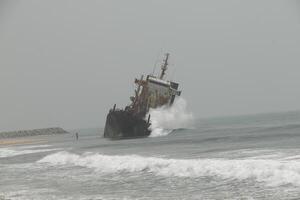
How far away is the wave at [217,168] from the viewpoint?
19.2 metres

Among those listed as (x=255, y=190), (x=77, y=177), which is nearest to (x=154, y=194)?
(x=255, y=190)

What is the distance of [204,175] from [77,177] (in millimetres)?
6610

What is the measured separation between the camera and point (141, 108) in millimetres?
69562

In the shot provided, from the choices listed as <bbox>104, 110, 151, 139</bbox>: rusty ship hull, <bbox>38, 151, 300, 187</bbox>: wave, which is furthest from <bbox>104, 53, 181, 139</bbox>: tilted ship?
<bbox>38, 151, 300, 187</bbox>: wave

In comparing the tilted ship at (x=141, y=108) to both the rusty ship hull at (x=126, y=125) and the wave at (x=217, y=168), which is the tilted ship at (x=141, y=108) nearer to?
the rusty ship hull at (x=126, y=125)

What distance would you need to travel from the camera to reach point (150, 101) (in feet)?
229

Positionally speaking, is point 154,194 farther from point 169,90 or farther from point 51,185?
point 169,90

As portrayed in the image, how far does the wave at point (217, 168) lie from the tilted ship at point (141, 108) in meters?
31.7

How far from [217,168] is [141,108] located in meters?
46.3

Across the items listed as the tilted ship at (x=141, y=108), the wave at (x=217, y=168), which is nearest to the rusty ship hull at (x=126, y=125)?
the tilted ship at (x=141, y=108)

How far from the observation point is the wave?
1920cm

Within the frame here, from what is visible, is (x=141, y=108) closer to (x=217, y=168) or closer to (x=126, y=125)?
(x=126, y=125)

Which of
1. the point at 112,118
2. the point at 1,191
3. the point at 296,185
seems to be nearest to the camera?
the point at 296,185

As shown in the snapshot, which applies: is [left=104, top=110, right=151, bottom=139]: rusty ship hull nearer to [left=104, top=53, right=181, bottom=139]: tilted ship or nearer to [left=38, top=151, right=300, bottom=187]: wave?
[left=104, top=53, right=181, bottom=139]: tilted ship
